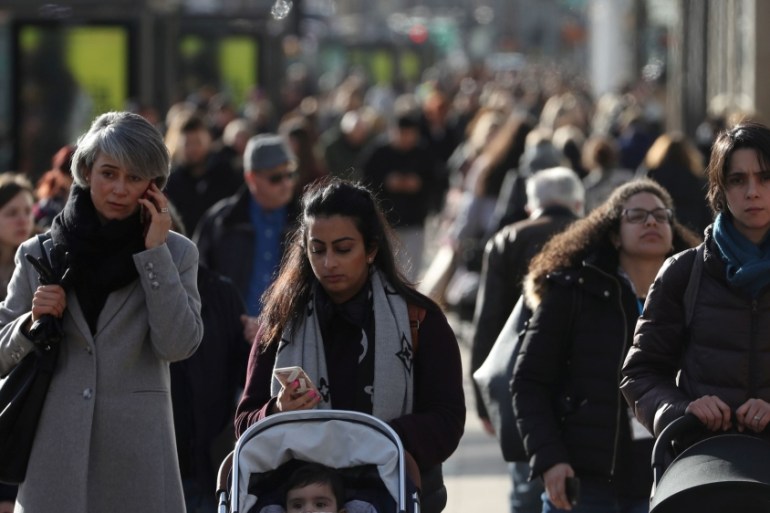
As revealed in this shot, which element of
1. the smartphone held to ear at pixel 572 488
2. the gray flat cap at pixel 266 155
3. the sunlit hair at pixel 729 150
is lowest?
the smartphone held to ear at pixel 572 488

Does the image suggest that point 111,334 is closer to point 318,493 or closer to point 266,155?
point 318,493

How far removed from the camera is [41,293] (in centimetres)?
512

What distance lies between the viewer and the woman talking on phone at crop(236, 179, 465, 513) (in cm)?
521

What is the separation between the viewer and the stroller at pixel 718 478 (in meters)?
4.50

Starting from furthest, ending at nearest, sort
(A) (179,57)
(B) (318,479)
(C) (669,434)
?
(A) (179,57) < (B) (318,479) < (C) (669,434)

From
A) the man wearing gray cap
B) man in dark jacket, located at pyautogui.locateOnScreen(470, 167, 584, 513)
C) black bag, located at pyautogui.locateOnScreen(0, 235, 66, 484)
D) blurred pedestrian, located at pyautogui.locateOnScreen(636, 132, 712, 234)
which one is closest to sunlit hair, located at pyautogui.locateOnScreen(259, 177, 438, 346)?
black bag, located at pyautogui.locateOnScreen(0, 235, 66, 484)

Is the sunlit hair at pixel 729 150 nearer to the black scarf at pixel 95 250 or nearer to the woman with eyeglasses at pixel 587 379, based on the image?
the woman with eyeglasses at pixel 587 379

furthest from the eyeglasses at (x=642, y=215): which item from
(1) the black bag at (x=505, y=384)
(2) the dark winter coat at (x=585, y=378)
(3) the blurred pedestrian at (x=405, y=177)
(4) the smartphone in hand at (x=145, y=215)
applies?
(3) the blurred pedestrian at (x=405, y=177)

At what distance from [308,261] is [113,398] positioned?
26.1 inches

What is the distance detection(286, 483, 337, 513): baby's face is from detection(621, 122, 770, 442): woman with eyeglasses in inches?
34.3

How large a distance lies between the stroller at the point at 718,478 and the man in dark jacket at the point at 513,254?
326cm

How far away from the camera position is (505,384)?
264 inches

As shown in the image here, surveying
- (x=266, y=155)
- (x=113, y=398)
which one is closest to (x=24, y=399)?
(x=113, y=398)

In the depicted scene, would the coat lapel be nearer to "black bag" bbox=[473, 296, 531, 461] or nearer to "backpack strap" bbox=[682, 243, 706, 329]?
"backpack strap" bbox=[682, 243, 706, 329]
